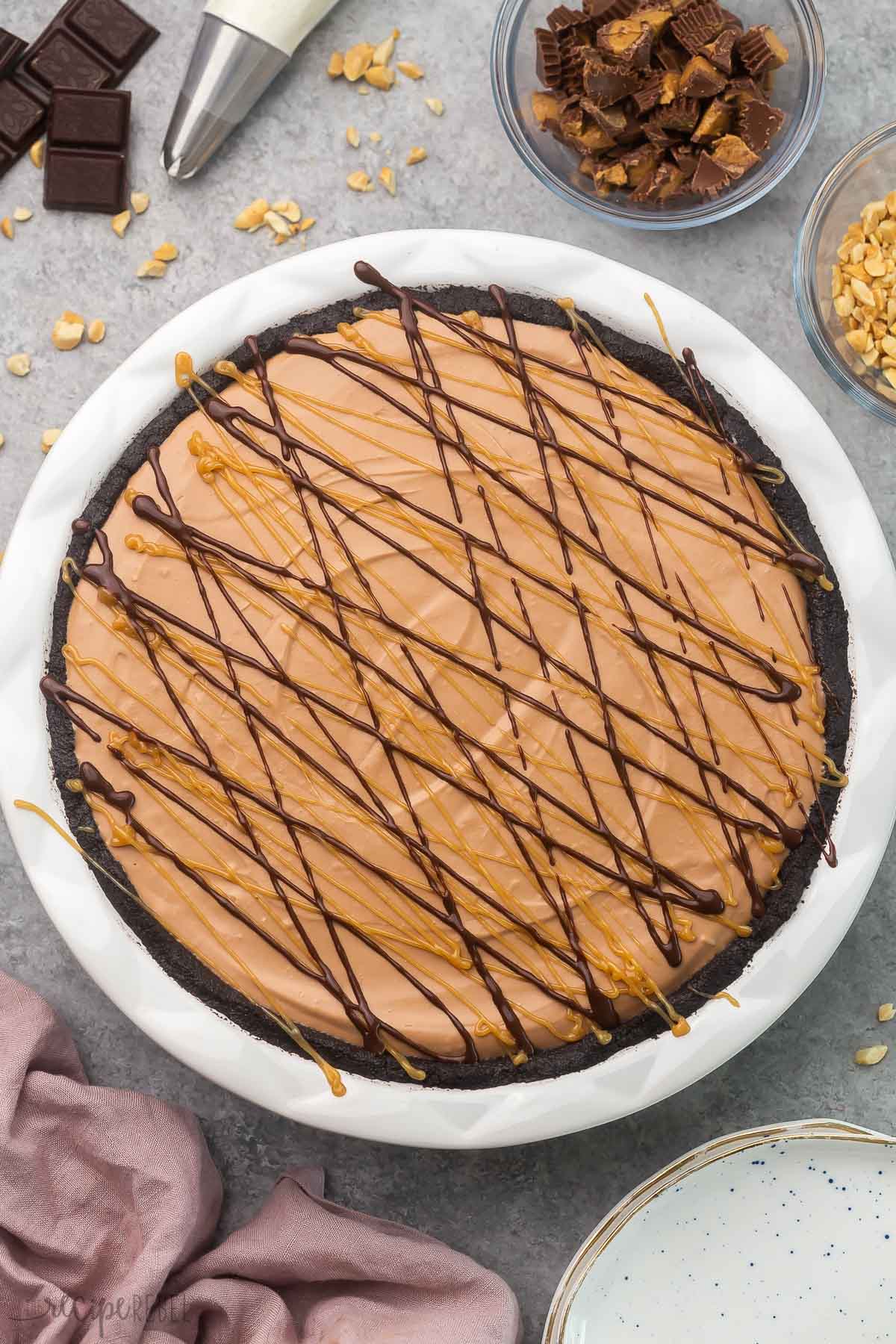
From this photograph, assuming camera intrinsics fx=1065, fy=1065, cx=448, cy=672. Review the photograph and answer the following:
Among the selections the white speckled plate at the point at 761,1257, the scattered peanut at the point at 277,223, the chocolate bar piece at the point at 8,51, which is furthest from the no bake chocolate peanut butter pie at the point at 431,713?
the chocolate bar piece at the point at 8,51

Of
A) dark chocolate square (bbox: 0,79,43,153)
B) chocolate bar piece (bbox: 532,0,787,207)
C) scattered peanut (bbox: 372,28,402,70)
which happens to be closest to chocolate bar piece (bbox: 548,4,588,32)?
chocolate bar piece (bbox: 532,0,787,207)

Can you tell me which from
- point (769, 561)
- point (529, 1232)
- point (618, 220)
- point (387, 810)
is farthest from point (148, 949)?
point (618, 220)

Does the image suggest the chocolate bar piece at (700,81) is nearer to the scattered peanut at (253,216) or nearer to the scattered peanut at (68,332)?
the scattered peanut at (253,216)

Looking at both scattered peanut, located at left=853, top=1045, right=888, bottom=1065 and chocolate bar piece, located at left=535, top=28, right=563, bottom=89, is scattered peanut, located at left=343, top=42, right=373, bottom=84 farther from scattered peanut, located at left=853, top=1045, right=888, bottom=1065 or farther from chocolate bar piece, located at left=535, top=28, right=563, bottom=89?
scattered peanut, located at left=853, top=1045, right=888, bottom=1065

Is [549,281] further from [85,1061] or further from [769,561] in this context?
[85,1061]

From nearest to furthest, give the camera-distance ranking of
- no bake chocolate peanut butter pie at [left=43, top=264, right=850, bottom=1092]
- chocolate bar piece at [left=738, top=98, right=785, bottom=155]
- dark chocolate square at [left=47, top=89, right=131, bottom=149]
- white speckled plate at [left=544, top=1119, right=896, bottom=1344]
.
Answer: no bake chocolate peanut butter pie at [left=43, top=264, right=850, bottom=1092]
white speckled plate at [left=544, top=1119, right=896, bottom=1344]
chocolate bar piece at [left=738, top=98, right=785, bottom=155]
dark chocolate square at [left=47, top=89, right=131, bottom=149]

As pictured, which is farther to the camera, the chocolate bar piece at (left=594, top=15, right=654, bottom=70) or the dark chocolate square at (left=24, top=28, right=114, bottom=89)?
the dark chocolate square at (left=24, top=28, right=114, bottom=89)
